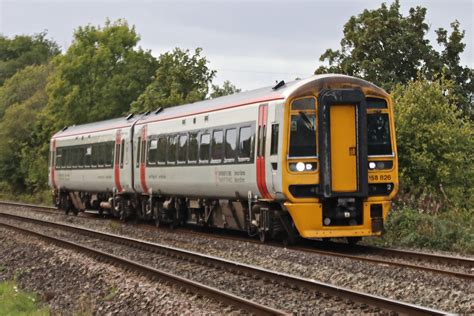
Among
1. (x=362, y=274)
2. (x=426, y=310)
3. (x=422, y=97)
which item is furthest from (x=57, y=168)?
(x=426, y=310)

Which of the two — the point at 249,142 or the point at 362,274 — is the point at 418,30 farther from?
the point at 362,274

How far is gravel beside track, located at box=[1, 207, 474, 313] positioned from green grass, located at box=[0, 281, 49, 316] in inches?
145

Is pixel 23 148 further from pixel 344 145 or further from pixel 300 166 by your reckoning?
pixel 344 145

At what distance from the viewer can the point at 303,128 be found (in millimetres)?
14625

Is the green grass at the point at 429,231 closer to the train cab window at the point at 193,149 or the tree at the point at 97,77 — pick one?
the train cab window at the point at 193,149

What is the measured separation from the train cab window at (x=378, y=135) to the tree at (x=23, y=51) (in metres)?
79.2

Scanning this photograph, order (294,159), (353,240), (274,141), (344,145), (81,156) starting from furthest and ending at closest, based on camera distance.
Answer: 1. (81,156)
2. (353,240)
3. (274,141)
4. (344,145)
5. (294,159)

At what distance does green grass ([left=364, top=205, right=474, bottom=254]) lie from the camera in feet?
50.1

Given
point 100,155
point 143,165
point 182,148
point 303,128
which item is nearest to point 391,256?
point 303,128

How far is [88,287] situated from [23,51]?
87.2m

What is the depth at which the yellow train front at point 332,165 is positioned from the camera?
47.4 feet

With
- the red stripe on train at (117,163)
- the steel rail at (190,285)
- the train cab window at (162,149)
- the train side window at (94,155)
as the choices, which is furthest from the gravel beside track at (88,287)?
the train side window at (94,155)

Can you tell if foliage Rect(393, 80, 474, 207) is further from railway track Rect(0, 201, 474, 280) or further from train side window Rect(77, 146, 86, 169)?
train side window Rect(77, 146, 86, 169)

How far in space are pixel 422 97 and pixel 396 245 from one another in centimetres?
621
